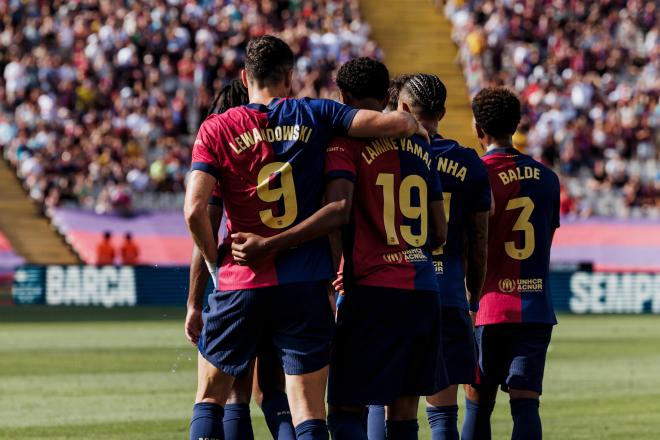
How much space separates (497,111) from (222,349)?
2.47 metres

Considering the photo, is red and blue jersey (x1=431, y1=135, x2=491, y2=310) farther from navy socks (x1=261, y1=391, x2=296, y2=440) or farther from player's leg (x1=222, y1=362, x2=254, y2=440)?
player's leg (x1=222, y1=362, x2=254, y2=440)

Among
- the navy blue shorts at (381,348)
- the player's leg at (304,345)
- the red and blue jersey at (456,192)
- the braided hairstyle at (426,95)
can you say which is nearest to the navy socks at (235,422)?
the navy blue shorts at (381,348)

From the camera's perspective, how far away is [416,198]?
7.01 m

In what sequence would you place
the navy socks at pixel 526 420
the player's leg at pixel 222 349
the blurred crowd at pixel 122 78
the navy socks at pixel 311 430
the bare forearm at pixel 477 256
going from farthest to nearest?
1. the blurred crowd at pixel 122 78
2. the navy socks at pixel 526 420
3. the bare forearm at pixel 477 256
4. the player's leg at pixel 222 349
5. the navy socks at pixel 311 430

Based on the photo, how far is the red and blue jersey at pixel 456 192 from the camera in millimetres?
7777

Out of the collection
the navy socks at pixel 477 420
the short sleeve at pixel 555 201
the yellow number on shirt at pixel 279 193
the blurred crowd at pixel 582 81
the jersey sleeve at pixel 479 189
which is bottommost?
the blurred crowd at pixel 582 81

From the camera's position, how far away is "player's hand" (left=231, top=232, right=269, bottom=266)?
6586mm

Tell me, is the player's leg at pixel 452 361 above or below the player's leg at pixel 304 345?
below

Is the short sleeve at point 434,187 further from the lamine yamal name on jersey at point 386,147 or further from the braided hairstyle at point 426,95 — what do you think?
the braided hairstyle at point 426,95

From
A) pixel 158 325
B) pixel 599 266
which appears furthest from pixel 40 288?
pixel 599 266

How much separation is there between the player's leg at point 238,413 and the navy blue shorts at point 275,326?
63 centimetres

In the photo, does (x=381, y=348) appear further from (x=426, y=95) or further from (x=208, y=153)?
(x=426, y=95)

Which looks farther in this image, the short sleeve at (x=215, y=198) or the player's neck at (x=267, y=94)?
the short sleeve at (x=215, y=198)

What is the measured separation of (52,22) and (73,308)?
883 centimetres
